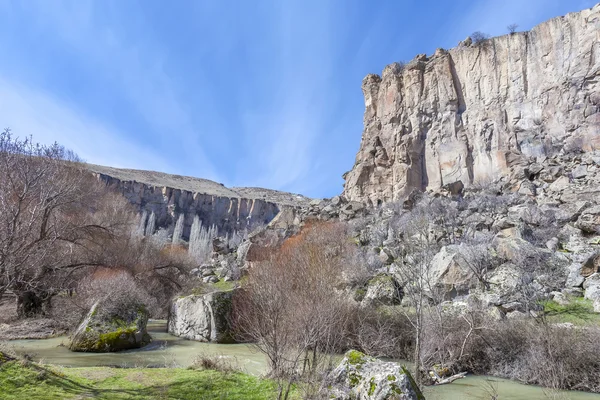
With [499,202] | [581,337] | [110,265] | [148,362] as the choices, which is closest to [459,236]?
[499,202]

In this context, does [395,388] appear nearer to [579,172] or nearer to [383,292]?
[383,292]

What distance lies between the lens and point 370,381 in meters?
5.27

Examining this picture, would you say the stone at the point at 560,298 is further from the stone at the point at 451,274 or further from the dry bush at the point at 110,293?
the dry bush at the point at 110,293

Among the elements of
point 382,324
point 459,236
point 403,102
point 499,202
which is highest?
point 403,102

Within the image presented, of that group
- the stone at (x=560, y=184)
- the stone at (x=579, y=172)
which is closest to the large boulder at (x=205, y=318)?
the stone at (x=560, y=184)

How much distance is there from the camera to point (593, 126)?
30.5 metres

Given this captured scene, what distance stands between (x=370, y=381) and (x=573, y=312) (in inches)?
459

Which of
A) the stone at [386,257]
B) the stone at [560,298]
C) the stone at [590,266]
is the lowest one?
the stone at [560,298]

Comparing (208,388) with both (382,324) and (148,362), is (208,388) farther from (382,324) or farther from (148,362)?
(382,324)

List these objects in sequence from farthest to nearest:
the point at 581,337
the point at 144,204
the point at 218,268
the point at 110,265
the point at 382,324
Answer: the point at 144,204 < the point at 218,268 < the point at 110,265 < the point at 382,324 < the point at 581,337

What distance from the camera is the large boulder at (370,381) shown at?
4984 millimetres

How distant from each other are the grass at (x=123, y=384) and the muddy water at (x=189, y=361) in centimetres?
216

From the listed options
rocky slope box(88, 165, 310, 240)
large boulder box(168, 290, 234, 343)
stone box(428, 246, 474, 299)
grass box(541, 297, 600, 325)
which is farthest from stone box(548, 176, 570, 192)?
rocky slope box(88, 165, 310, 240)

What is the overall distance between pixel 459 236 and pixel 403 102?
29143mm
